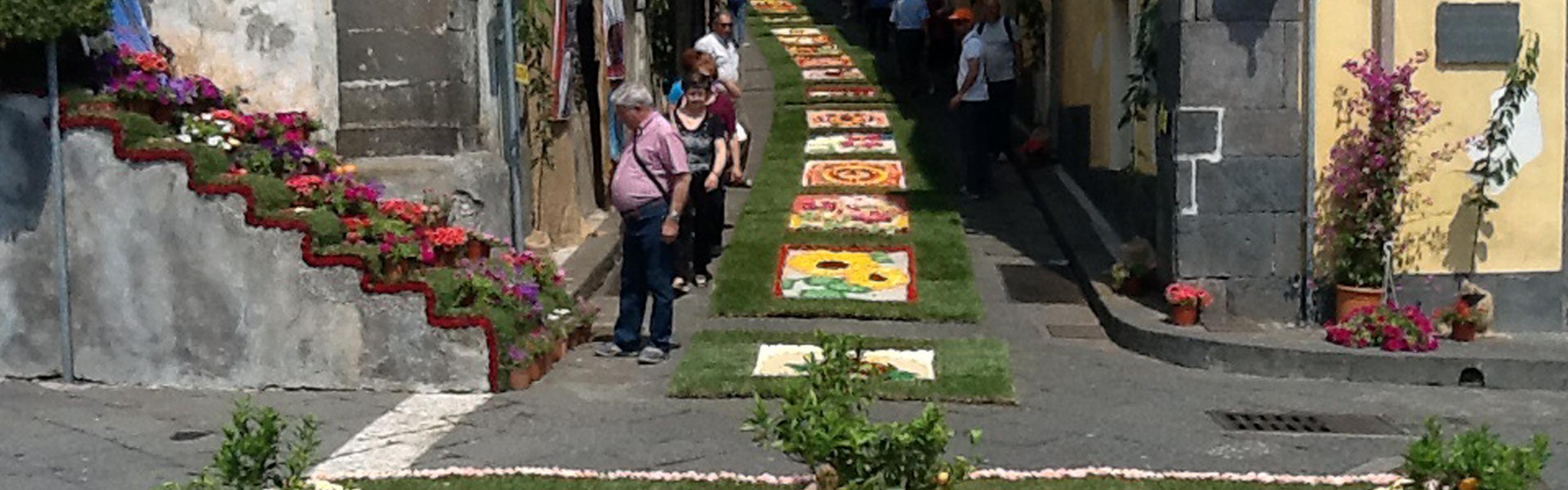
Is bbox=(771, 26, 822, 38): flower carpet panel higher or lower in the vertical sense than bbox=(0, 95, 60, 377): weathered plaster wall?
higher

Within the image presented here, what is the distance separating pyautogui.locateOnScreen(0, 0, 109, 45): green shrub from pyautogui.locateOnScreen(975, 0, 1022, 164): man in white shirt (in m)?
8.05

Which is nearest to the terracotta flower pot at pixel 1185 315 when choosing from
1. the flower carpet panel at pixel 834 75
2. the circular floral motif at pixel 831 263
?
the circular floral motif at pixel 831 263

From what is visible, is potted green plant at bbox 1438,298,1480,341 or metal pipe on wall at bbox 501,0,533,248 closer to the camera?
potted green plant at bbox 1438,298,1480,341

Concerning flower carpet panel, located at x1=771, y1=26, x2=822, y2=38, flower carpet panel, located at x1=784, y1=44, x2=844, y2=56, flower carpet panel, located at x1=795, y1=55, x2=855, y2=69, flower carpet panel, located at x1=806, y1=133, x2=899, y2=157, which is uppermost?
flower carpet panel, located at x1=771, y1=26, x2=822, y2=38

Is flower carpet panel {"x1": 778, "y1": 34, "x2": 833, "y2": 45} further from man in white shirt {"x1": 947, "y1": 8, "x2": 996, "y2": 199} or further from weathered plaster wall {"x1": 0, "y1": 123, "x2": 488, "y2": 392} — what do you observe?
weathered plaster wall {"x1": 0, "y1": 123, "x2": 488, "y2": 392}

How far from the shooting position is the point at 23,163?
900 cm

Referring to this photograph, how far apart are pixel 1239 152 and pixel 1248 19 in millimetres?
750

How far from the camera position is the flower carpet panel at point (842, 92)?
21.1m

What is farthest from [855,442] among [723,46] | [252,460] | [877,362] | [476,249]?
[723,46]

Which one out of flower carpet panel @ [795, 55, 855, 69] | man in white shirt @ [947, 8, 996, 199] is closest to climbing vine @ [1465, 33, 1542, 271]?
man in white shirt @ [947, 8, 996, 199]

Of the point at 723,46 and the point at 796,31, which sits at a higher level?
the point at 796,31

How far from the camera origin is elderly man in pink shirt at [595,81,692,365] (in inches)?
378

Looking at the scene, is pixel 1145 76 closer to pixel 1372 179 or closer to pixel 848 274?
pixel 1372 179

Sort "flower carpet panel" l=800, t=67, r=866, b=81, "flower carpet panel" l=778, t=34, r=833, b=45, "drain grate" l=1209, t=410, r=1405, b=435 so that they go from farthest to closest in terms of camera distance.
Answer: "flower carpet panel" l=778, t=34, r=833, b=45
"flower carpet panel" l=800, t=67, r=866, b=81
"drain grate" l=1209, t=410, r=1405, b=435
